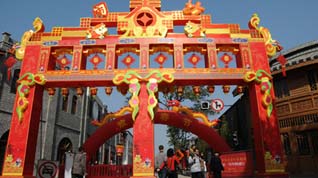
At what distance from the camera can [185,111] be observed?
1099cm

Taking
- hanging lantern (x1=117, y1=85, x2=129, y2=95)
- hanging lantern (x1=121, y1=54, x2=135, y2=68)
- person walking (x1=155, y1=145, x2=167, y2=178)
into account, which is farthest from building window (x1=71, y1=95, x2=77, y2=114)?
person walking (x1=155, y1=145, x2=167, y2=178)

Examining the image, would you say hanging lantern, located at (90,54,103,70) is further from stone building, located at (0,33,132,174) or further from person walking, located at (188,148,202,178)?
person walking, located at (188,148,202,178)

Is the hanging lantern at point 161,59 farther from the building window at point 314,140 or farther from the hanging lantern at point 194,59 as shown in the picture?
the building window at point 314,140

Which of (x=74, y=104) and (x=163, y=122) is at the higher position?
(x=74, y=104)

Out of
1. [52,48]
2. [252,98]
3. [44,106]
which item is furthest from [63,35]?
[252,98]

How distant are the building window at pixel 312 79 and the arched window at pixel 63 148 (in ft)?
46.0

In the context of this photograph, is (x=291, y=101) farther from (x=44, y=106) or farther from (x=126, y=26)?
(x=44, y=106)

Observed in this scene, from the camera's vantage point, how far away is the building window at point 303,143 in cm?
1364

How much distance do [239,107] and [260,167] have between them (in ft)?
37.4

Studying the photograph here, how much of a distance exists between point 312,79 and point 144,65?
999 centimetres

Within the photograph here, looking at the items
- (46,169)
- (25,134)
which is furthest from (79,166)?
(25,134)

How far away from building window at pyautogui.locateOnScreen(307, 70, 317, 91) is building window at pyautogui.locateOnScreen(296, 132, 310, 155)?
250 cm

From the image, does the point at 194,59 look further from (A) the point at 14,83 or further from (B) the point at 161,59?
(A) the point at 14,83

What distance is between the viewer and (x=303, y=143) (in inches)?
544
